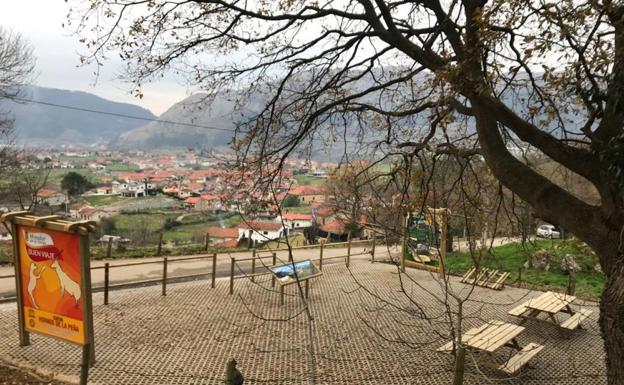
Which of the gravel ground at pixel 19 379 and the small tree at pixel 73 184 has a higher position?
the gravel ground at pixel 19 379

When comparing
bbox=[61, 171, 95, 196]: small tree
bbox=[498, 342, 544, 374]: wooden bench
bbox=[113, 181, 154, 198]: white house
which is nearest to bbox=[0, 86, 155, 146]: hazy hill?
bbox=[113, 181, 154, 198]: white house

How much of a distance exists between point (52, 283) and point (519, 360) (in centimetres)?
572

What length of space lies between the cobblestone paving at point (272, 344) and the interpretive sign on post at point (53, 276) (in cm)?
75

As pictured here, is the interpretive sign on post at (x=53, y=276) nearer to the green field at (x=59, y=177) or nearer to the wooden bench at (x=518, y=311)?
the wooden bench at (x=518, y=311)

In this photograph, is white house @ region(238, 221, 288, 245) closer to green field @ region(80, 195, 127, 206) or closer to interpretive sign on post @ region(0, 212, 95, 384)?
interpretive sign on post @ region(0, 212, 95, 384)

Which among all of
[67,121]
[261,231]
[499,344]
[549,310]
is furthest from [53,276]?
[67,121]

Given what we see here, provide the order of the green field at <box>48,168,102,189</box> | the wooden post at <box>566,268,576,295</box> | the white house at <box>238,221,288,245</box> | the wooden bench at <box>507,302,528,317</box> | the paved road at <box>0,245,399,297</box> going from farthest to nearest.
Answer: the green field at <box>48,168,102,189</box> < the paved road at <box>0,245,399,297</box> < the wooden bench at <box>507,302,528,317</box> < the wooden post at <box>566,268,576,295</box> < the white house at <box>238,221,288,245</box>

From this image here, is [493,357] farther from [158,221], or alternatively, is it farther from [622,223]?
[158,221]

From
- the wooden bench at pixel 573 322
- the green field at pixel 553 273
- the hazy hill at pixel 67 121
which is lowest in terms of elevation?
the green field at pixel 553 273

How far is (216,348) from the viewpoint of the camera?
22.3 ft

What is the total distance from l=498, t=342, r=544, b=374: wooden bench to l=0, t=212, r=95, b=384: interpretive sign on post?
15.7ft

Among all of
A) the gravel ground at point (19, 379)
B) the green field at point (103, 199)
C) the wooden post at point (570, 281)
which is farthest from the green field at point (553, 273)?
the green field at point (103, 199)

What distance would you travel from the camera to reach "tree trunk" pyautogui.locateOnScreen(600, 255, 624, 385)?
3375 millimetres

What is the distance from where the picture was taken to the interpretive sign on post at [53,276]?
4766mm
